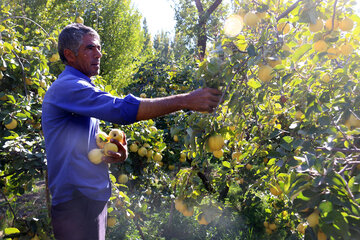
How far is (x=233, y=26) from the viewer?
1312 mm

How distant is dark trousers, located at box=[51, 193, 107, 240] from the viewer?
1.55 metres

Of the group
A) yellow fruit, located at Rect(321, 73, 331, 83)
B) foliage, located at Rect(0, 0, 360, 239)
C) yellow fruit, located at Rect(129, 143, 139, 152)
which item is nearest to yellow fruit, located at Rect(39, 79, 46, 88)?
foliage, located at Rect(0, 0, 360, 239)

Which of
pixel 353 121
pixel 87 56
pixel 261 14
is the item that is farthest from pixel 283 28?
pixel 87 56

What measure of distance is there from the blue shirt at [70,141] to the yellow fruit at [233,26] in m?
0.62

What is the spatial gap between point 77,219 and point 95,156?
319mm

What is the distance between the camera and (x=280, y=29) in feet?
4.62

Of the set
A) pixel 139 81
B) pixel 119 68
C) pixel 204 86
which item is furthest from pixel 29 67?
pixel 119 68

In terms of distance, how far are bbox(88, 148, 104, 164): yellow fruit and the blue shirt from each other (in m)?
0.02

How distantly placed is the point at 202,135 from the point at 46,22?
8.72 meters

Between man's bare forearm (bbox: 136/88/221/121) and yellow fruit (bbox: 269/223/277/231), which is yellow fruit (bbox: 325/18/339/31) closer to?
man's bare forearm (bbox: 136/88/221/121)

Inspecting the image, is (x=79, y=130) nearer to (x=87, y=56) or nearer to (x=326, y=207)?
(x=87, y=56)

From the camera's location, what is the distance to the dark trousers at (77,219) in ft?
5.10

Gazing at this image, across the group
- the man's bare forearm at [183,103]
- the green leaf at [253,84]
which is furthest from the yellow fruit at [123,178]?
the green leaf at [253,84]

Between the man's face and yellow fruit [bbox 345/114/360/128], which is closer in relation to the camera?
yellow fruit [bbox 345/114/360/128]
